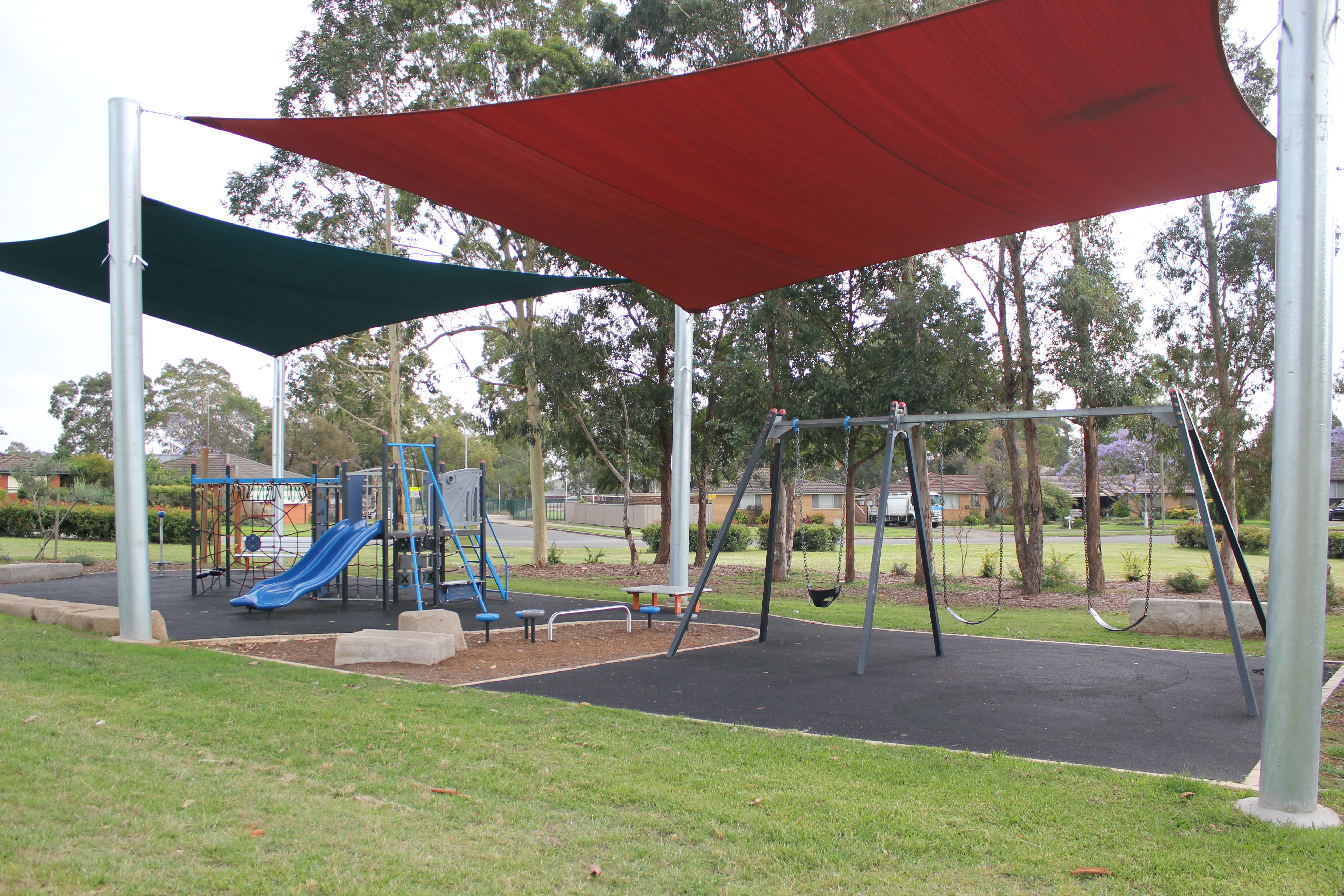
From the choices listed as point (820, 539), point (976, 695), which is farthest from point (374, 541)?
point (820, 539)

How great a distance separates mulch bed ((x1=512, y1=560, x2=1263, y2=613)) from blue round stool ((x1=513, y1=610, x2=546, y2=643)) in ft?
11.1

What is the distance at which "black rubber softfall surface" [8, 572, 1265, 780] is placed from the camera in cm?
457

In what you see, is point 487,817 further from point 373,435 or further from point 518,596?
point 373,435

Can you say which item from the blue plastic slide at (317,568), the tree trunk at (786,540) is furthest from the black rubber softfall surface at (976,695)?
the tree trunk at (786,540)

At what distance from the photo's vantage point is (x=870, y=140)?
5176mm

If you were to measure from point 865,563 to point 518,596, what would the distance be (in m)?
12.8

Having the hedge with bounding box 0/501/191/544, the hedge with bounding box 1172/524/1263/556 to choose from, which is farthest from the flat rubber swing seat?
the hedge with bounding box 0/501/191/544

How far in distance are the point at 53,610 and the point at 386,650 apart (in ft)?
11.9

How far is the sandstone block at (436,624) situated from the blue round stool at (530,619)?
0.53 meters

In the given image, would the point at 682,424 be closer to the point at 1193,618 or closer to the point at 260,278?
the point at 260,278

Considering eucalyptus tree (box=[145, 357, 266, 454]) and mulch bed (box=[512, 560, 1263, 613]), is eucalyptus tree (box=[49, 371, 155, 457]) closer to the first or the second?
eucalyptus tree (box=[145, 357, 266, 454])

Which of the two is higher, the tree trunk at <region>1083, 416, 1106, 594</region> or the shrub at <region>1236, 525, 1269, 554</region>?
the tree trunk at <region>1083, 416, 1106, 594</region>

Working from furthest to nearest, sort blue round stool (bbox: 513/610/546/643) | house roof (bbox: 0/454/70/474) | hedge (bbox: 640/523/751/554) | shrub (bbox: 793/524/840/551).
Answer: house roof (bbox: 0/454/70/474)
shrub (bbox: 793/524/840/551)
hedge (bbox: 640/523/751/554)
blue round stool (bbox: 513/610/546/643)

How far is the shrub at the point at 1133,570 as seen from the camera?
55.2 feet
